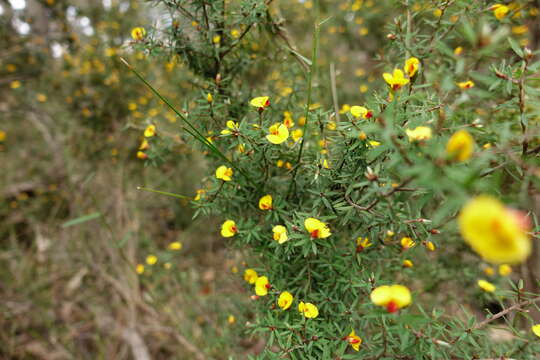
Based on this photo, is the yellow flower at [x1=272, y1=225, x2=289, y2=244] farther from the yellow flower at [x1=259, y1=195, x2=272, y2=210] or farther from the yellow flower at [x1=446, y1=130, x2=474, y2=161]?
the yellow flower at [x1=446, y1=130, x2=474, y2=161]

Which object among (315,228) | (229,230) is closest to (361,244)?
(315,228)

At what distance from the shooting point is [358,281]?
3.40ft

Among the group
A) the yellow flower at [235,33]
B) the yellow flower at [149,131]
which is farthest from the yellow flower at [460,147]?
the yellow flower at [149,131]

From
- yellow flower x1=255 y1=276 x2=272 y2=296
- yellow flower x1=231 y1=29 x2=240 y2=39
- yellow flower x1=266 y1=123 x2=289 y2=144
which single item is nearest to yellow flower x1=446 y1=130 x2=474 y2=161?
yellow flower x1=266 y1=123 x2=289 y2=144

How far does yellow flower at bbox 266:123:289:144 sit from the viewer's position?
940mm

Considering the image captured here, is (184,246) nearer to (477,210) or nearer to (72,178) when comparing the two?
(72,178)

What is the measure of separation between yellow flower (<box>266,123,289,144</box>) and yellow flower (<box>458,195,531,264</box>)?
0.59 meters

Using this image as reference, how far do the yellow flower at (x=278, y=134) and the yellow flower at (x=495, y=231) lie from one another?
0.59m

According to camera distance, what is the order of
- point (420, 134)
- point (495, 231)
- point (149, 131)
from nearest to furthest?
point (495, 231), point (420, 134), point (149, 131)

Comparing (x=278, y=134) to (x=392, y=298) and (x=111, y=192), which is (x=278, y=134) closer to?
(x=392, y=298)

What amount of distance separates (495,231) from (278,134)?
2.19 feet

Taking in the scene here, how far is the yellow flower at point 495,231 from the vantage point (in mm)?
445

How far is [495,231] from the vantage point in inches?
18.0

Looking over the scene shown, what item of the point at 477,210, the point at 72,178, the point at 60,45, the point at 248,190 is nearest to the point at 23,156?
the point at 72,178
